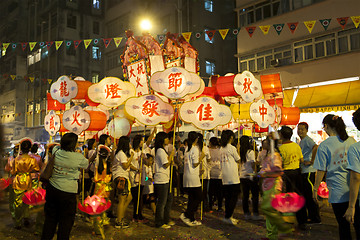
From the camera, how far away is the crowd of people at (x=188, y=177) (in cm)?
394

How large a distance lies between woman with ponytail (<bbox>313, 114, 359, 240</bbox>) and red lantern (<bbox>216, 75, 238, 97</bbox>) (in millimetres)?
4807

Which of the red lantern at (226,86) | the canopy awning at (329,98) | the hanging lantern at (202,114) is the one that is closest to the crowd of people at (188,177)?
the hanging lantern at (202,114)

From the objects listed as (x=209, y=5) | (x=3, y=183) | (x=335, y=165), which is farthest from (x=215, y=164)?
(x=209, y=5)

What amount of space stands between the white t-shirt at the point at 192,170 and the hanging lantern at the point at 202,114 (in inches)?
33.8

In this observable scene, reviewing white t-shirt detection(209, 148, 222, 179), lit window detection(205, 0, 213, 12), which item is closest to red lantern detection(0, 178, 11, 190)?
white t-shirt detection(209, 148, 222, 179)

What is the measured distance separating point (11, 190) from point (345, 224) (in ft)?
21.4

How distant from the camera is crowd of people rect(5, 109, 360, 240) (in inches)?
155

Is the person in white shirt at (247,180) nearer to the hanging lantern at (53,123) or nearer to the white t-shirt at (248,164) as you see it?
the white t-shirt at (248,164)

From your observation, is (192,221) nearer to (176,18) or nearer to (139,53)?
(139,53)

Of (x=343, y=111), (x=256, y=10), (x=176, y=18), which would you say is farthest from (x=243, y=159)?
(x=176, y=18)

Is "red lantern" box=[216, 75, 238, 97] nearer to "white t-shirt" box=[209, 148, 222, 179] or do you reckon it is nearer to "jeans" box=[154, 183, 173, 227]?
"white t-shirt" box=[209, 148, 222, 179]

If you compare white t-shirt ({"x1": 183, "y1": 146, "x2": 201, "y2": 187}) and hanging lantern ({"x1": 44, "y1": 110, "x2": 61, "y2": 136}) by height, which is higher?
hanging lantern ({"x1": 44, "y1": 110, "x2": 61, "y2": 136})

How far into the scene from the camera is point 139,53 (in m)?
9.80

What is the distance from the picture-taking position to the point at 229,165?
6887 millimetres
